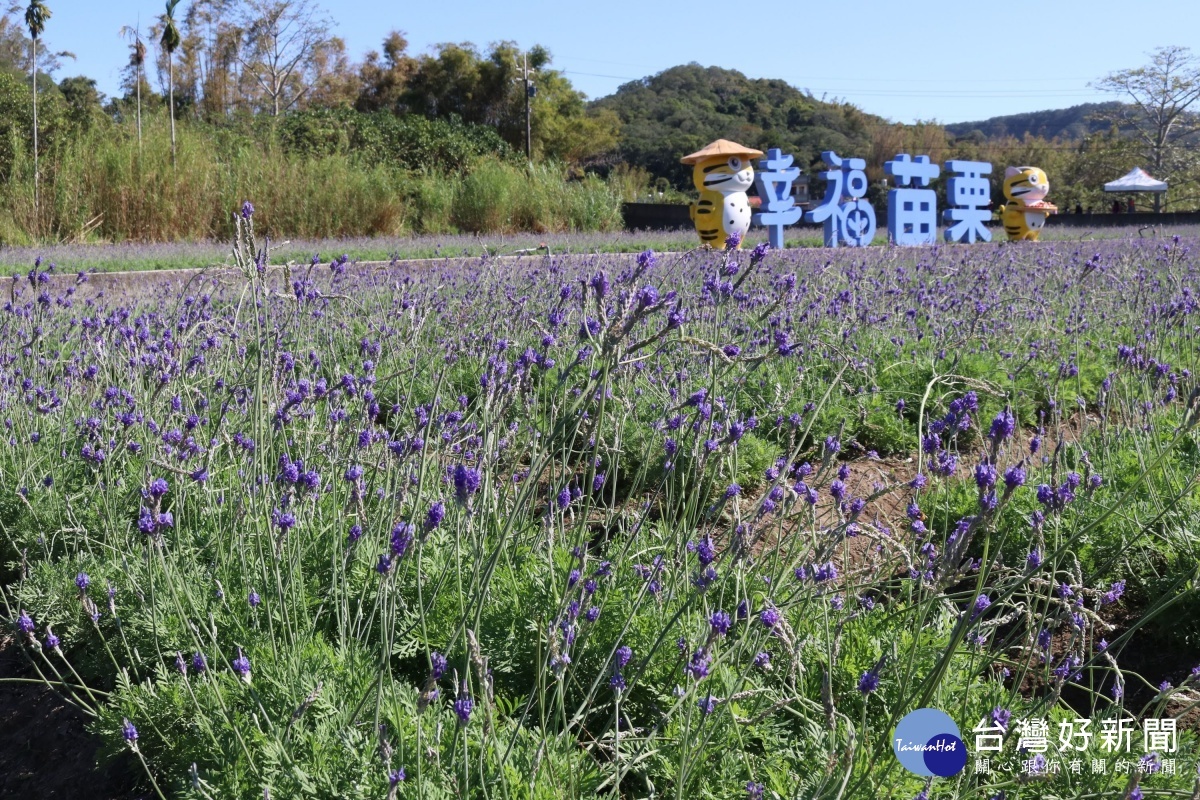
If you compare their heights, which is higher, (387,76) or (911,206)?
(387,76)

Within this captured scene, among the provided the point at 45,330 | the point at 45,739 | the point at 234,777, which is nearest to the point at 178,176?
the point at 45,330

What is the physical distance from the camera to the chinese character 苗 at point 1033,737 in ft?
5.62

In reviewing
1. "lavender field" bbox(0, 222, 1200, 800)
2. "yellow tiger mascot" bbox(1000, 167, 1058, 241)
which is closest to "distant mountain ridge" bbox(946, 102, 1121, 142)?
"yellow tiger mascot" bbox(1000, 167, 1058, 241)

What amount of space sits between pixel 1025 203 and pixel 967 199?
147cm

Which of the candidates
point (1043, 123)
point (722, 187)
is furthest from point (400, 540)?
point (1043, 123)

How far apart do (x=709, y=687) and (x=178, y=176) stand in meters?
13.4

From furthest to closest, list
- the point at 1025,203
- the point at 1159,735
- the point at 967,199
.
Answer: the point at 1025,203 < the point at 967,199 < the point at 1159,735

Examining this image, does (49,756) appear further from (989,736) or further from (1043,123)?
(1043,123)

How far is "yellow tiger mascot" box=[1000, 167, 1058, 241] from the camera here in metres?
18.5

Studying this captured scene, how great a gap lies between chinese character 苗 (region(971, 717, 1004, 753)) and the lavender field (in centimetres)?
1

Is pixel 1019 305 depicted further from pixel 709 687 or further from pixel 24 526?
pixel 24 526

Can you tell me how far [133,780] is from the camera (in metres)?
2.12

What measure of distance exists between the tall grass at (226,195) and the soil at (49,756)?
397 inches

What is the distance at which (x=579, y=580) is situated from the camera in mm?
1707
